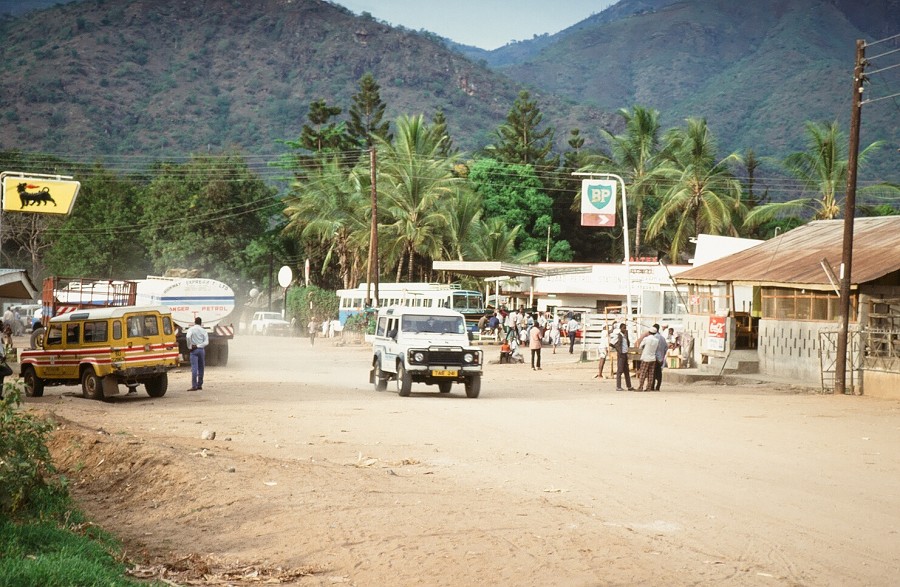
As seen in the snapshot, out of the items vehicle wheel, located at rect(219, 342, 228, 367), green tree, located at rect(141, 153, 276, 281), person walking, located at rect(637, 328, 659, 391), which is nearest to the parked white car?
green tree, located at rect(141, 153, 276, 281)

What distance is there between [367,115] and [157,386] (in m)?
65.7

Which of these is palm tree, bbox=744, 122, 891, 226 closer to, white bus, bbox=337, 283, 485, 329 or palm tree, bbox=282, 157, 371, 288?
white bus, bbox=337, 283, 485, 329

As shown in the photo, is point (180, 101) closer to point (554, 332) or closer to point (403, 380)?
point (554, 332)

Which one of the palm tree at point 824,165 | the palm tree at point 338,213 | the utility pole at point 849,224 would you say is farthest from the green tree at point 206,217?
the utility pole at point 849,224

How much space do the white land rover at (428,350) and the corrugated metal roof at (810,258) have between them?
10167mm

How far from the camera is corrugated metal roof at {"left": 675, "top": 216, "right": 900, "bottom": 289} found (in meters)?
29.9

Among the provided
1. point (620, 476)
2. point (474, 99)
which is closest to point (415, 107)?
point (474, 99)

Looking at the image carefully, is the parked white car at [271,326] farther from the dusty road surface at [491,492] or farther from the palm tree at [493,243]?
the dusty road surface at [491,492]

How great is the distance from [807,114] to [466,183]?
426ft

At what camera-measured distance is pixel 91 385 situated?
25.6 m

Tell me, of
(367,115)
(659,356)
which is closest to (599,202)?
(659,356)

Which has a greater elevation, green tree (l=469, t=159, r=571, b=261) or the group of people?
green tree (l=469, t=159, r=571, b=261)

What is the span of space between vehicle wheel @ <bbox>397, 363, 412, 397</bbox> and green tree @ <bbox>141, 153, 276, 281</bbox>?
57771mm

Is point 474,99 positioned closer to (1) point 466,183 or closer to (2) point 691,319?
(1) point 466,183
